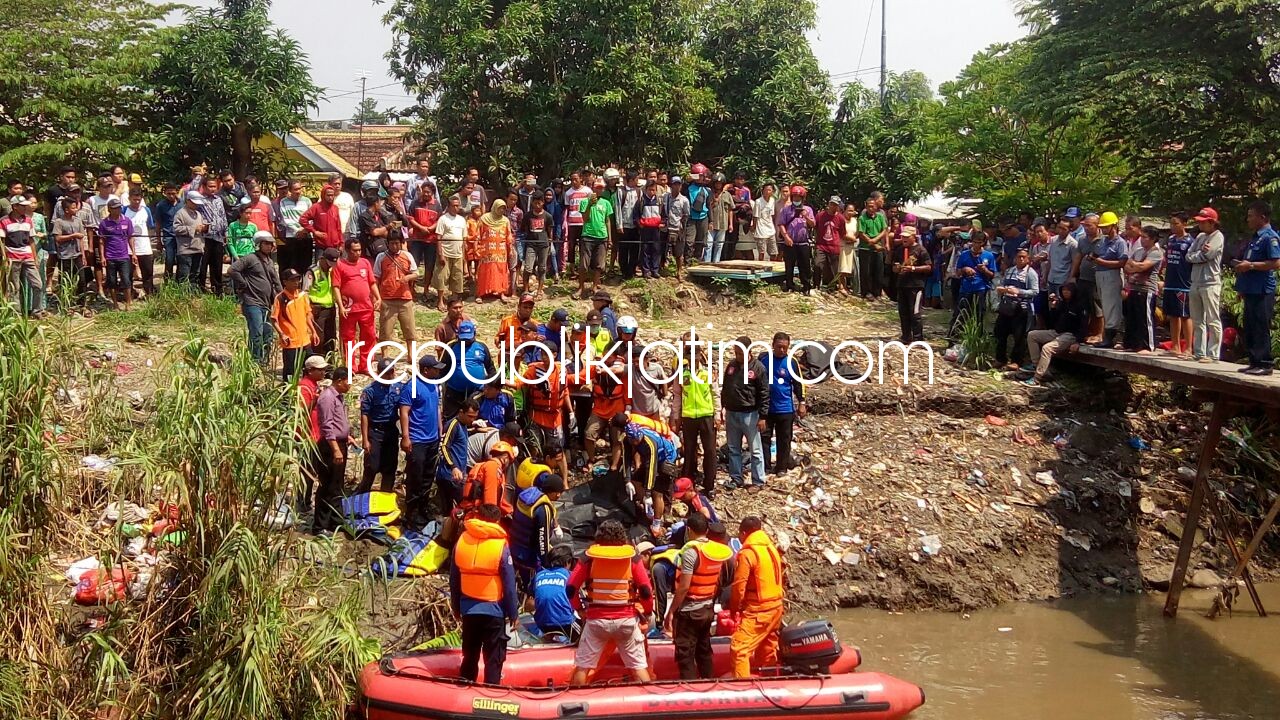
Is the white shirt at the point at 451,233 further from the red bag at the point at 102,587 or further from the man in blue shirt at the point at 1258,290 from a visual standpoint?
the man in blue shirt at the point at 1258,290

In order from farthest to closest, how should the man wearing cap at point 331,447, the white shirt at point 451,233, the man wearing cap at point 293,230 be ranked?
the white shirt at point 451,233 < the man wearing cap at point 293,230 < the man wearing cap at point 331,447

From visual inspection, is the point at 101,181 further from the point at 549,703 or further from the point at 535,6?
the point at 549,703

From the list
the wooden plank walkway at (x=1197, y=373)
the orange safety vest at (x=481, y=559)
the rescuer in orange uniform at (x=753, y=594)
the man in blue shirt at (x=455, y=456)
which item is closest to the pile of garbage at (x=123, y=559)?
the orange safety vest at (x=481, y=559)

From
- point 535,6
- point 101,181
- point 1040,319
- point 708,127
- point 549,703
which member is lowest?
point 549,703

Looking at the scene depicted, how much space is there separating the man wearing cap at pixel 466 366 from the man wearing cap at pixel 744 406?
2537mm

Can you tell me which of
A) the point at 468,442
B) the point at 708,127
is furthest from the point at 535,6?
the point at 468,442

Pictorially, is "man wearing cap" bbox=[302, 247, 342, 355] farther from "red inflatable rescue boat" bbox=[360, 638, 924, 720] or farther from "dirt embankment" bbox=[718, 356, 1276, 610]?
"red inflatable rescue boat" bbox=[360, 638, 924, 720]

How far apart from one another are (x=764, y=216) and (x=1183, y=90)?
6372mm

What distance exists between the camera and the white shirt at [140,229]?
15.0 metres

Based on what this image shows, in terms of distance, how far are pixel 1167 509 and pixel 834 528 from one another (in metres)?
4.13

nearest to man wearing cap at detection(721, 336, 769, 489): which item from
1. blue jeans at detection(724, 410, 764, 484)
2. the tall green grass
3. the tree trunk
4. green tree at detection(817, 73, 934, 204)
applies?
blue jeans at detection(724, 410, 764, 484)

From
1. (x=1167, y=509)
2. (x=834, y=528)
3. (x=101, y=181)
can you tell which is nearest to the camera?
(x=834, y=528)

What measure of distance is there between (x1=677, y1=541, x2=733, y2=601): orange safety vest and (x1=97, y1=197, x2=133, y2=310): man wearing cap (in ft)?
30.5

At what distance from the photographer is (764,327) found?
17.1 meters
